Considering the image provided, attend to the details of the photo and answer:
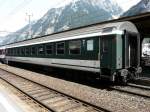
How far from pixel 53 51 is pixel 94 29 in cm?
581

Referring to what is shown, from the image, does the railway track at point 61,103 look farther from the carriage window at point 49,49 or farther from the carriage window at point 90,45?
the carriage window at point 49,49

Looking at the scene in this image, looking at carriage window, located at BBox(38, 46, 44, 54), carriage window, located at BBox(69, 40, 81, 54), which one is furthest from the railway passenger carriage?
carriage window, located at BBox(38, 46, 44, 54)

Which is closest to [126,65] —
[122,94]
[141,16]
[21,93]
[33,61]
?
[122,94]

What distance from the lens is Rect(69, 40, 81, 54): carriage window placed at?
52.9ft

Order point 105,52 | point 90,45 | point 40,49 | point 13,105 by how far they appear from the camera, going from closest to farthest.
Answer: point 13,105, point 105,52, point 90,45, point 40,49

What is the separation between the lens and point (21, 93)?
13828mm

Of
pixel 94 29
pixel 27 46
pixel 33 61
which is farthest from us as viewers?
pixel 27 46

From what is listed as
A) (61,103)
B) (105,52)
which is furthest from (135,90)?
(61,103)

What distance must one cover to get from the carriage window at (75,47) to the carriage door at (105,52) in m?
2.35

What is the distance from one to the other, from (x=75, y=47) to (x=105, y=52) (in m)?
3.27

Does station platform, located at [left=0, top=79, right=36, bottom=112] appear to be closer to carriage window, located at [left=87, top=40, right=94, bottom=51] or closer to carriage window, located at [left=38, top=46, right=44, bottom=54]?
carriage window, located at [left=87, top=40, right=94, bottom=51]

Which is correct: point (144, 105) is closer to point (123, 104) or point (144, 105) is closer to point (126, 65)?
point (123, 104)

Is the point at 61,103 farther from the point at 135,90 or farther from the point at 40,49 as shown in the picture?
the point at 40,49

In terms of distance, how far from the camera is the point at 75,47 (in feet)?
54.8
